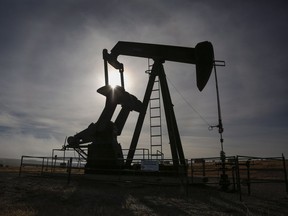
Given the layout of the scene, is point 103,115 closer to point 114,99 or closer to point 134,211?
point 114,99

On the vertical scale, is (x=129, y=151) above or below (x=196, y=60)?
below

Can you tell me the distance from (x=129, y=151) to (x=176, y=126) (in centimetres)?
256

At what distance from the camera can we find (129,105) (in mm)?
11883

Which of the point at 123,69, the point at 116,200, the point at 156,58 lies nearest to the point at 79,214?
the point at 116,200

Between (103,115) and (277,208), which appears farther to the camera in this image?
(103,115)

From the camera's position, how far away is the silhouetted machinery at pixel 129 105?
33.0 feet

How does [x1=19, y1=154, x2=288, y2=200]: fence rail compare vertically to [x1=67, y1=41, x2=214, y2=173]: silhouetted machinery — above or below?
below

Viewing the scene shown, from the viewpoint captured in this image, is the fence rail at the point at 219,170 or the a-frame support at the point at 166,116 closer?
the fence rail at the point at 219,170

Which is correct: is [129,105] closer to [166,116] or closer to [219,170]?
[166,116]

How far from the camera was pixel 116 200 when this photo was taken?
603 centimetres

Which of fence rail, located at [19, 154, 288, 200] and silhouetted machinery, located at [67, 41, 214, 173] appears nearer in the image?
fence rail, located at [19, 154, 288, 200]

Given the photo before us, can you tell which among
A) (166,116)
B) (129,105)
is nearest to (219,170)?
(166,116)

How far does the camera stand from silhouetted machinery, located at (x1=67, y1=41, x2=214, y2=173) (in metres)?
10.0

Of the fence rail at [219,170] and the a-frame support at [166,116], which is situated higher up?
the a-frame support at [166,116]
